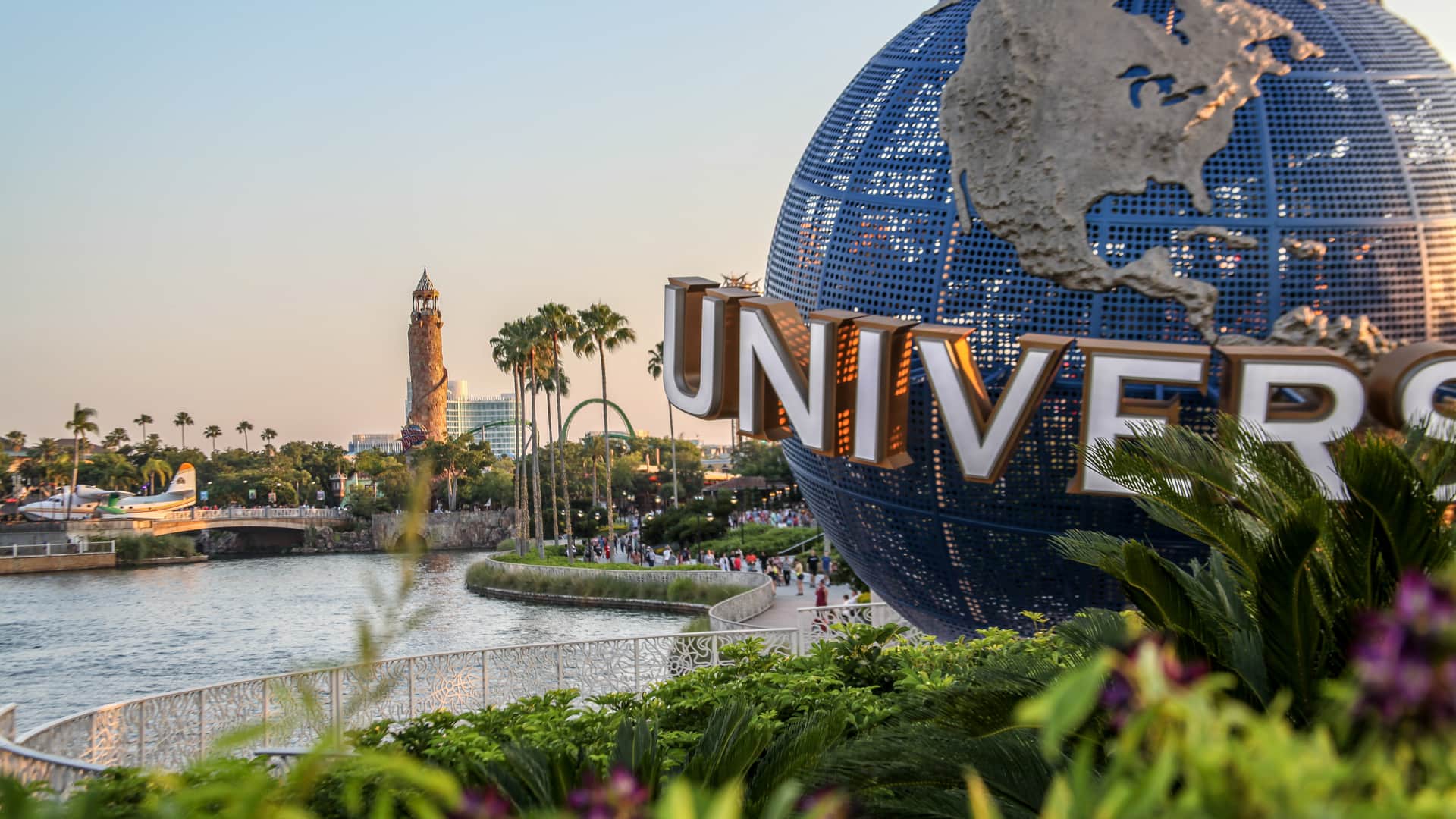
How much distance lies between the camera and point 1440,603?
1998 millimetres

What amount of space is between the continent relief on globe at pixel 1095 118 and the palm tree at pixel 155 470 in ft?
298

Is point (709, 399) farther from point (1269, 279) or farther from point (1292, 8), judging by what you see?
point (1292, 8)

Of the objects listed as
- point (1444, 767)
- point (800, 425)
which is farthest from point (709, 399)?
point (1444, 767)

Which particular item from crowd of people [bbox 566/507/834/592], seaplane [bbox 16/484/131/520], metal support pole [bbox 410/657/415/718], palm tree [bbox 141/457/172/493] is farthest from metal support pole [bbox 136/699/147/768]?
palm tree [bbox 141/457/172/493]

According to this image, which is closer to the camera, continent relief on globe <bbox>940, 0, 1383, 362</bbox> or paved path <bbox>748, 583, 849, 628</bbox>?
continent relief on globe <bbox>940, 0, 1383, 362</bbox>

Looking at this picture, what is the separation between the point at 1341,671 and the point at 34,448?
99656mm

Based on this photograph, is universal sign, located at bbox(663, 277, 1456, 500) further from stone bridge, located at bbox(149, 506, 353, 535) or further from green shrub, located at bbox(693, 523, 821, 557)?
stone bridge, located at bbox(149, 506, 353, 535)

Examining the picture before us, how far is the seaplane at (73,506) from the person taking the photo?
76.9 meters

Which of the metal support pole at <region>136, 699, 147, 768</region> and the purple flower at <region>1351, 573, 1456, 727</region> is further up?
the purple flower at <region>1351, 573, 1456, 727</region>

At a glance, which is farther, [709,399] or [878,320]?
[709,399]

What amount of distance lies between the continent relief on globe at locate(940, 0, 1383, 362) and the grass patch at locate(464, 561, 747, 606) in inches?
935

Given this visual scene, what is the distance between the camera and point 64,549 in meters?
61.2

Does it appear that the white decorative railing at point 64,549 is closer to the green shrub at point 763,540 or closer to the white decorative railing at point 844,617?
the green shrub at point 763,540

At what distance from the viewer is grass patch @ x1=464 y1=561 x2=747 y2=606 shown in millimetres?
36750
